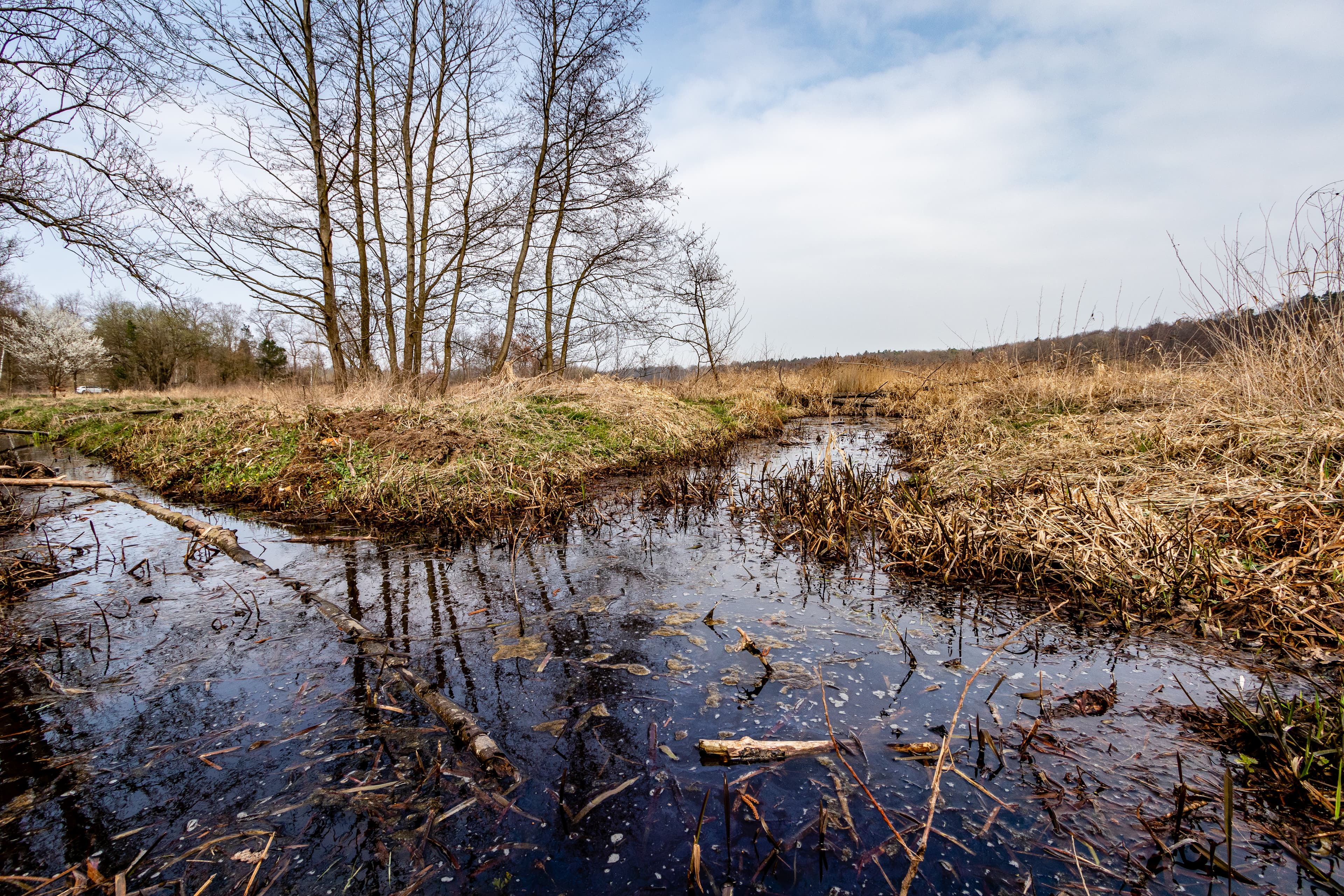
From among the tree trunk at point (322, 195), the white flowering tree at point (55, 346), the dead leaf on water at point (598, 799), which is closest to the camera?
the dead leaf on water at point (598, 799)

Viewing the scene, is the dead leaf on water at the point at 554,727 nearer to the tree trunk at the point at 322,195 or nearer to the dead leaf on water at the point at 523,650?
the dead leaf on water at the point at 523,650

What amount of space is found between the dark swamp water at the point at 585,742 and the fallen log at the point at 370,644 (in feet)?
0.25

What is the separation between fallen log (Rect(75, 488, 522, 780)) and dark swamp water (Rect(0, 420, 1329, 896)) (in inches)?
3.0

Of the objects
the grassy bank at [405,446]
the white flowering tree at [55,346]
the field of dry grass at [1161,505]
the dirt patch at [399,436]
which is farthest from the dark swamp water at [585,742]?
the white flowering tree at [55,346]

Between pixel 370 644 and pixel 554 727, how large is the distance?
3.96 feet

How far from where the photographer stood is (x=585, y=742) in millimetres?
2041

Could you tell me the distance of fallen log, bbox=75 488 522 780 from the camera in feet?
6.09

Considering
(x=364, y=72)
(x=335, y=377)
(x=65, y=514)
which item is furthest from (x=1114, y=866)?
(x=364, y=72)

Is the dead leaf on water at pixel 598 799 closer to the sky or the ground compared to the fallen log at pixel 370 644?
closer to the ground

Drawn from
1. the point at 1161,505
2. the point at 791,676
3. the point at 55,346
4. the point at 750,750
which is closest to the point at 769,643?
the point at 791,676

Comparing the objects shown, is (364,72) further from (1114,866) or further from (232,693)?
(1114,866)

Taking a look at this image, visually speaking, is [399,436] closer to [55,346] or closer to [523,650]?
[523,650]

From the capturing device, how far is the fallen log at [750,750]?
1.90 m

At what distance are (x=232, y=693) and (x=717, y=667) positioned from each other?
7.19ft
